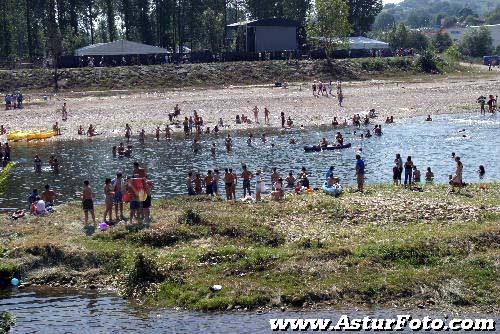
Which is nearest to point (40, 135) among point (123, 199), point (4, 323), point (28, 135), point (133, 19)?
point (28, 135)

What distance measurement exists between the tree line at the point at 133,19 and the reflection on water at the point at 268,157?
39204 millimetres

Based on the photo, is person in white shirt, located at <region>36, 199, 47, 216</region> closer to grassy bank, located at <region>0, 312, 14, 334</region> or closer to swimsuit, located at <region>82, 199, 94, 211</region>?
swimsuit, located at <region>82, 199, 94, 211</region>

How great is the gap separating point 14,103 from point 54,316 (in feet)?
169

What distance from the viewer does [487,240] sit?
23203 mm

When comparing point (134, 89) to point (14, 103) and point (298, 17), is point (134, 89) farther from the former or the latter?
point (298, 17)

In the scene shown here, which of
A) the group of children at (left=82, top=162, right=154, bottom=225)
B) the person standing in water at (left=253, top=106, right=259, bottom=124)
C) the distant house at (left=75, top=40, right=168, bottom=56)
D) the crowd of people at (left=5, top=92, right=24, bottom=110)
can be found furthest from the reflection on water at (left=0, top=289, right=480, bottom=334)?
the distant house at (left=75, top=40, right=168, bottom=56)

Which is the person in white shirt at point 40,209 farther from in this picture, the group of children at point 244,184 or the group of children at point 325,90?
the group of children at point 325,90

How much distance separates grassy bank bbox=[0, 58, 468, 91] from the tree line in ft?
32.3

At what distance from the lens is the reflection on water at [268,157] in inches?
1674

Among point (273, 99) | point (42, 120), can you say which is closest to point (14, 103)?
point (42, 120)

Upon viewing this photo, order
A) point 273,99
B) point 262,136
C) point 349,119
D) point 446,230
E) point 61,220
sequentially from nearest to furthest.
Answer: point 446,230 < point 61,220 < point 262,136 < point 349,119 < point 273,99

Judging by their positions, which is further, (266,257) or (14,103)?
(14,103)

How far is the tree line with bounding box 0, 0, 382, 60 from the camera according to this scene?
3863 inches

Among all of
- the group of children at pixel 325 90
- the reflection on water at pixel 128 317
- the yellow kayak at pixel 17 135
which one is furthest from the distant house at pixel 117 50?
the reflection on water at pixel 128 317
